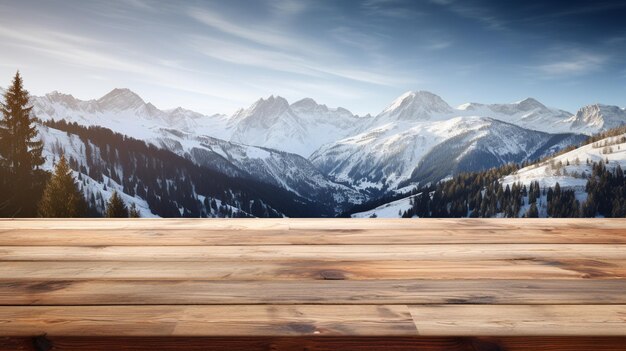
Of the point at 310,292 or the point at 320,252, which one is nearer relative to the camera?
the point at 310,292

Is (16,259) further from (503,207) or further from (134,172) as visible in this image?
(134,172)

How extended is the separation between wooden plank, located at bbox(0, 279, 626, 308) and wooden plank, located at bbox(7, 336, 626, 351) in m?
0.42

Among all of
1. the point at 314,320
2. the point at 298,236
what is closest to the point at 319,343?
the point at 314,320

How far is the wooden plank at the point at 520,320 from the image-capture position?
1.95 meters

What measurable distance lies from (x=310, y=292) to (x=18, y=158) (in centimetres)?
5413

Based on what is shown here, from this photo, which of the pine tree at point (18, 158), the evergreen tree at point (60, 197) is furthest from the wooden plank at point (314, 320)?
the pine tree at point (18, 158)

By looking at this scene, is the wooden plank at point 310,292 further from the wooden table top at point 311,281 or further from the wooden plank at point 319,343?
the wooden plank at point 319,343

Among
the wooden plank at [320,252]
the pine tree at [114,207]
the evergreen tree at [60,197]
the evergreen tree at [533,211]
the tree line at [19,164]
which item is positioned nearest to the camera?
the wooden plank at [320,252]

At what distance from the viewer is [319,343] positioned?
185cm

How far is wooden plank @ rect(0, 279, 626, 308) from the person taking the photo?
7.63 ft

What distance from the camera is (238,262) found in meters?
3.14

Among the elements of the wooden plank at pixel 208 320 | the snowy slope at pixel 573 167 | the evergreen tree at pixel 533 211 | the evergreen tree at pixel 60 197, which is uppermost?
the snowy slope at pixel 573 167

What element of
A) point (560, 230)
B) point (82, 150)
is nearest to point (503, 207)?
point (560, 230)

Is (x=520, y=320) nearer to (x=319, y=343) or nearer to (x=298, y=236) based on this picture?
(x=319, y=343)
